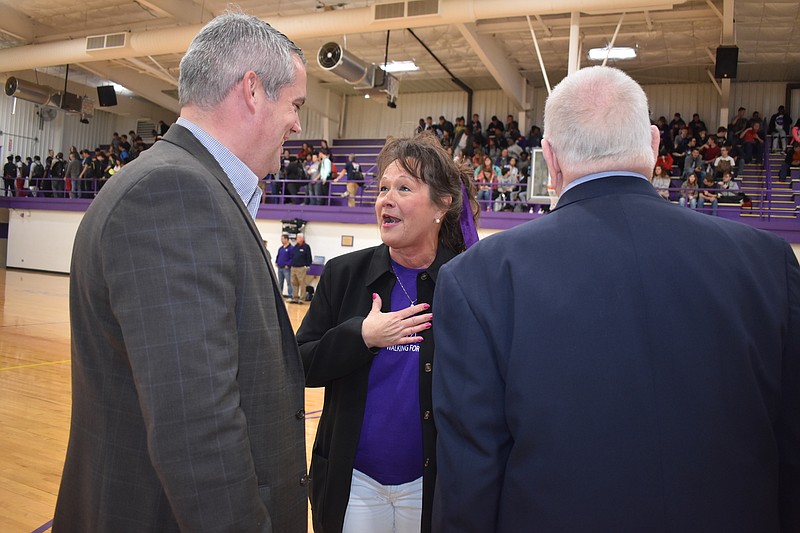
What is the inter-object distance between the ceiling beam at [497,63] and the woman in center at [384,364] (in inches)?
430

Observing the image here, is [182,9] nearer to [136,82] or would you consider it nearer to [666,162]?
[136,82]

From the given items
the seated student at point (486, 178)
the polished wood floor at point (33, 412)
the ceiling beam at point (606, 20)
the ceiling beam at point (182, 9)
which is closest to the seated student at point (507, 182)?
the seated student at point (486, 178)

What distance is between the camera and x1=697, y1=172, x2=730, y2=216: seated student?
39.9 ft

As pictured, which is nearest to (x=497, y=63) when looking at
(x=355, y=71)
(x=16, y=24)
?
(x=355, y=71)

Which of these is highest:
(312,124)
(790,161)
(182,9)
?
(182,9)

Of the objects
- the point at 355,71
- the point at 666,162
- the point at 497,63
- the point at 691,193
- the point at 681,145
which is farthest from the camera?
the point at 497,63

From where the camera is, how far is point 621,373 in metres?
1.15

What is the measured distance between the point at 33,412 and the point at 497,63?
43.5 ft

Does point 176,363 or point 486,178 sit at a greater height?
point 486,178

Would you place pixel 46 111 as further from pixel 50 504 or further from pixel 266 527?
pixel 266 527

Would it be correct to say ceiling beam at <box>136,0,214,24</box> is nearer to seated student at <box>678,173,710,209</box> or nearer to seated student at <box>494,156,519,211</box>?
seated student at <box>494,156,519,211</box>

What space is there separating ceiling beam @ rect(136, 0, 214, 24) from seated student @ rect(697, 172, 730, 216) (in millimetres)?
11289

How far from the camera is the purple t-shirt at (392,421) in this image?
6.23ft

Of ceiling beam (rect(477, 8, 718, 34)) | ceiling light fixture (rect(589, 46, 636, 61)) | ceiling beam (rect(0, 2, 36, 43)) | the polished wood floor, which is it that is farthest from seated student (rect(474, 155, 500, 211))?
ceiling beam (rect(0, 2, 36, 43))
